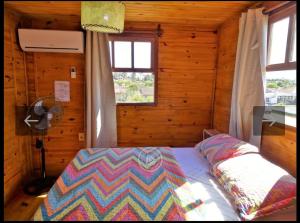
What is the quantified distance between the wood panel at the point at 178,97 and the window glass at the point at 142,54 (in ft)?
0.51

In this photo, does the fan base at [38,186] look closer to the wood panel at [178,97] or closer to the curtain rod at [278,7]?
the wood panel at [178,97]

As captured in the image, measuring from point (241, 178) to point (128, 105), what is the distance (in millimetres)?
1869

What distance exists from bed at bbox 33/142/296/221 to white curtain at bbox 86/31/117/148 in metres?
0.98

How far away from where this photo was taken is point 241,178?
135 cm

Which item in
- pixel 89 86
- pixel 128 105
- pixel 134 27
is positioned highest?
pixel 134 27

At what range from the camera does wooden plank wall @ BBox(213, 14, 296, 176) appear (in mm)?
1659

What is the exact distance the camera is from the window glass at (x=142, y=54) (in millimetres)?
2808

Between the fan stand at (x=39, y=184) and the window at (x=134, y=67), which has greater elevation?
the window at (x=134, y=67)

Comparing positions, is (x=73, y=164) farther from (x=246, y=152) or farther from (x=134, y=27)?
(x=134, y=27)

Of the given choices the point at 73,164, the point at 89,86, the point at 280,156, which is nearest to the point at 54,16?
the point at 89,86

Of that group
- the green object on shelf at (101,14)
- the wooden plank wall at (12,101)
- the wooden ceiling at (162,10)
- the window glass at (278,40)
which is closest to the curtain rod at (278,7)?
the window glass at (278,40)

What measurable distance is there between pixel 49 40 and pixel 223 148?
7.66 ft

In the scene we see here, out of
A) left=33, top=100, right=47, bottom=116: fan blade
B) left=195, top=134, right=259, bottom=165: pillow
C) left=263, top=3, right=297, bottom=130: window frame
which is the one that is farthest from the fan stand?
left=263, top=3, right=297, bottom=130: window frame

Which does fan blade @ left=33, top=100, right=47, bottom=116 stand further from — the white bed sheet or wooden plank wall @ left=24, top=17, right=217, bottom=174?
the white bed sheet
